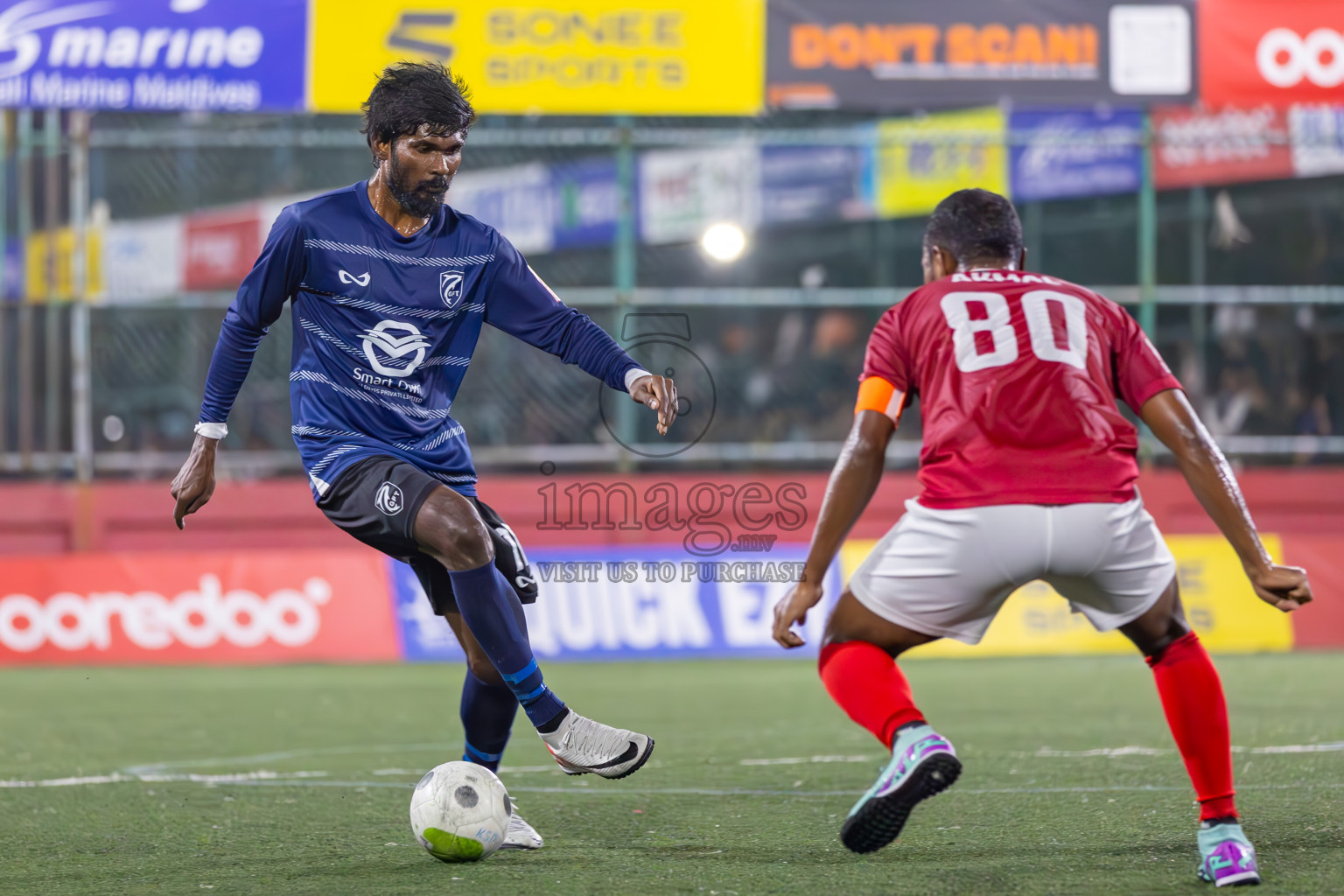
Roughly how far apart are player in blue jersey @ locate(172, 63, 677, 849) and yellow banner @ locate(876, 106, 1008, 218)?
8064 millimetres

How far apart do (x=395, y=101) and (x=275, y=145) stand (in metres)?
8.43

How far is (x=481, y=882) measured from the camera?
4.41 meters

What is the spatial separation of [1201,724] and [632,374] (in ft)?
6.73

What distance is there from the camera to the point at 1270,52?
1308cm

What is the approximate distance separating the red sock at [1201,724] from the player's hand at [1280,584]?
0.77 feet

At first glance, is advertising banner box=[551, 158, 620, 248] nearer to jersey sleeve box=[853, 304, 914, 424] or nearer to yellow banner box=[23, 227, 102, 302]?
yellow banner box=[23, 227, 102, 302]

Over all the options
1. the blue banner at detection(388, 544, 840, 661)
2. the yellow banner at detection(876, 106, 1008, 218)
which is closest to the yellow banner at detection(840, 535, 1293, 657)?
the blue banner at detection(388, 544, 840, 661)

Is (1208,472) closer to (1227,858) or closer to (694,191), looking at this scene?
(1227,858)

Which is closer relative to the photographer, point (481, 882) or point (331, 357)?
point (481, 882)

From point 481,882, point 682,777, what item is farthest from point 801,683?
point 481,882

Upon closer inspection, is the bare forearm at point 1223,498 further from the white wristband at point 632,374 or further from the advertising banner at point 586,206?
the advertising banner at point 586,206

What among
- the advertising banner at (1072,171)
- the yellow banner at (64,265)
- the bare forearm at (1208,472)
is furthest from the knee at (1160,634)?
the advertising banner at (1072,171)

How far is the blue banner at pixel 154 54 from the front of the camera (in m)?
12.4

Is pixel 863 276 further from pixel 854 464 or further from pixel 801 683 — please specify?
pixel 854 464
